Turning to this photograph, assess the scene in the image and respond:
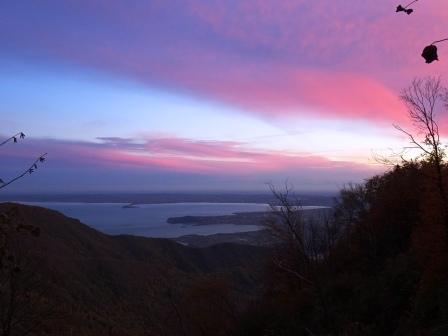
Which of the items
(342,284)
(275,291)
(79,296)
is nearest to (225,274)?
(79,296)

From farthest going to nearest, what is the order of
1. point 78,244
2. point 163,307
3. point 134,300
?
point 78,244 < point 134,300 < point 163,307

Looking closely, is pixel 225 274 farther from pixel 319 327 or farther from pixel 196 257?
pixel 319 327

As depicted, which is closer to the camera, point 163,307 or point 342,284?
point 342,284

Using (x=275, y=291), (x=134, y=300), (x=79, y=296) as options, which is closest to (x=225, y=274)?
(x=134, y=300)

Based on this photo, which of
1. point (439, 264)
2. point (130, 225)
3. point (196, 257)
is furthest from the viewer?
point (130, 225)

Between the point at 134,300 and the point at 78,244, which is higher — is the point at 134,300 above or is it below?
below

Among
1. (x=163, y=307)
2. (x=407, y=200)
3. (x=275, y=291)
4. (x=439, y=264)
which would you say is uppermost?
(x=407, y=200)

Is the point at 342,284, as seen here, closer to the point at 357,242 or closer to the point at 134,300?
the point at 357,242
